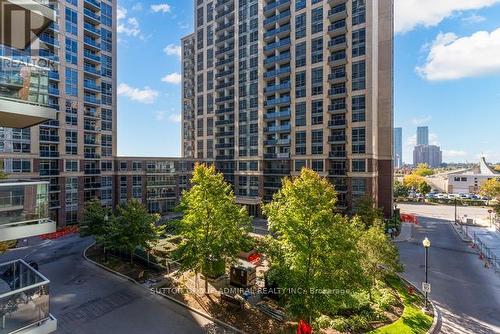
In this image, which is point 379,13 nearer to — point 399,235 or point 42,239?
point 399,235

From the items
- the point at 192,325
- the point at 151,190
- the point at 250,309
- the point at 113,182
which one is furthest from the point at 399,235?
the point at 113,182

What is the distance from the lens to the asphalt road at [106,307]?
1742 centimetres

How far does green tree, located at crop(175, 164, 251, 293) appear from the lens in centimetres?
2033

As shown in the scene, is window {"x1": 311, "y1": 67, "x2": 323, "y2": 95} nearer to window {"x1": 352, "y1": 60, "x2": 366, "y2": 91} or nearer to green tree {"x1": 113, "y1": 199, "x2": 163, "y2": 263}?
window {"x1": 352, "y1": 60, "x2": 366, "y2": 91}

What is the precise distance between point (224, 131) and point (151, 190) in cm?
1925

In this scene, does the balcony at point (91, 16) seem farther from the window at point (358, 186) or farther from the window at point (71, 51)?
the window at point (358, 186)

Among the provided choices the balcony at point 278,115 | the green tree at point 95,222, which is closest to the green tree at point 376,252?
the green tree at point 95,222

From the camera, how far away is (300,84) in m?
51.0

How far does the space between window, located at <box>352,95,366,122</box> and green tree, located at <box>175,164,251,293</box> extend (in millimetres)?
31162

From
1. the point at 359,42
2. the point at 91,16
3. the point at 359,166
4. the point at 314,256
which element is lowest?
the point at 314,256

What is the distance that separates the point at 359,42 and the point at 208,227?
131 ft

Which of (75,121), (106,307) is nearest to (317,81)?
(75,121)

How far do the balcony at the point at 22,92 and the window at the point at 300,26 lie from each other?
51.0 m

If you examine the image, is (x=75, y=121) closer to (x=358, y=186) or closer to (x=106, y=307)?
(x=106, y=307)
